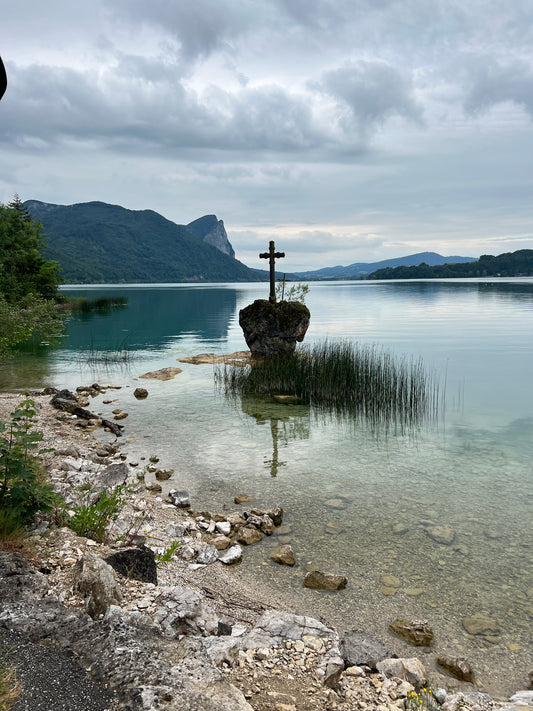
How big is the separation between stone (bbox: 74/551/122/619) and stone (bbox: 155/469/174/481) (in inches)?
208

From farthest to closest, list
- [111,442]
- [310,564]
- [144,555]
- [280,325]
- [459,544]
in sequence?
[280,325] < [111,442] < [459,544] < [310,564] < [144,555]

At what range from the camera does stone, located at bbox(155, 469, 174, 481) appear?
32.5 ft

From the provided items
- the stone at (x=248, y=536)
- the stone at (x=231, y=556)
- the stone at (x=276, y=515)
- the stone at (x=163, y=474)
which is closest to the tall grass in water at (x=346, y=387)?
the stone at (x=163, y=474)

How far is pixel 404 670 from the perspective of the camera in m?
4.28

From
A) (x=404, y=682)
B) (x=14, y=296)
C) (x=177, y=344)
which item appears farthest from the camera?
(x=14, y=296)

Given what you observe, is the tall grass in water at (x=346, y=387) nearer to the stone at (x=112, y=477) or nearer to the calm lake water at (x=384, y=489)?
the calm lake water at (x=384, y=489)

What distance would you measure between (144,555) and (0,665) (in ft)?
7.45

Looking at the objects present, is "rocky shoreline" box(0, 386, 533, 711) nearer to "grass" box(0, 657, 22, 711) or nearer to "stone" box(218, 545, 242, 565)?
"stone" box(218, 545, 242, 565)

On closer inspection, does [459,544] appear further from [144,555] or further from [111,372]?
[111,372]

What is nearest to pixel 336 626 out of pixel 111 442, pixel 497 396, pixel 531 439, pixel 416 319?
pixel 111 442

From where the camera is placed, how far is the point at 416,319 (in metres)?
53.2

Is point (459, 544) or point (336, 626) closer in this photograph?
point (336, 626)

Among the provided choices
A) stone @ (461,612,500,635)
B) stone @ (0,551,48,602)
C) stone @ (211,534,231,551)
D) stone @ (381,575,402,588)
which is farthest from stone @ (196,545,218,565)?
stone @ (461,612,500,635)

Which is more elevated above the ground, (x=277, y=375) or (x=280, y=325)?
(x=280, y=325)
